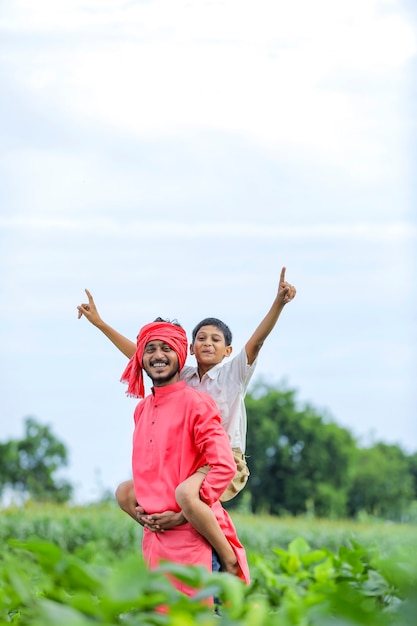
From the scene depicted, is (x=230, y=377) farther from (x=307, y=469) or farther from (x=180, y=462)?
(x=307, y=469)

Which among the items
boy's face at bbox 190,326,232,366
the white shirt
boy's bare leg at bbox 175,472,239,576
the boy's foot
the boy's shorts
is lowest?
the boy's foot

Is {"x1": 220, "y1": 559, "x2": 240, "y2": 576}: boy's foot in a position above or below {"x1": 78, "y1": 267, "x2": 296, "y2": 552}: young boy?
below

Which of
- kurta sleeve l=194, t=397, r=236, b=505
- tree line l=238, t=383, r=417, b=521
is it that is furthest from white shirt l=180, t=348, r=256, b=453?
tree line l=238, t=383, r=417, b=521

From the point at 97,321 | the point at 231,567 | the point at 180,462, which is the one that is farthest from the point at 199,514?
the point at 97,321

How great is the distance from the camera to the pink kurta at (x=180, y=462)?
3803 mm

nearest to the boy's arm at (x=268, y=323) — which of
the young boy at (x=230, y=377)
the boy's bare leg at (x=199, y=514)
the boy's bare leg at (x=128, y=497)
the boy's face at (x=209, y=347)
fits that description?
the young boy at (x=230, y=377)

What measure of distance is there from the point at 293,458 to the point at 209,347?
1127 inches

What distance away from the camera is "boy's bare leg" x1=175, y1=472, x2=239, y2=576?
374 cm

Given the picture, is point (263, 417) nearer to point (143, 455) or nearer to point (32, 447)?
point (32, 447)

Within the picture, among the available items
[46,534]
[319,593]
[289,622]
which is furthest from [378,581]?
[46,534]

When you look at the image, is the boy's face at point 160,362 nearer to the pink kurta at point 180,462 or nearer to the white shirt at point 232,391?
the pink kurta at point 180,462

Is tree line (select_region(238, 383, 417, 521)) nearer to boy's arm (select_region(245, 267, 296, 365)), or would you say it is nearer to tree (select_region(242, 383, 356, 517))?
tree (select_region(242, 383, 356, 517))

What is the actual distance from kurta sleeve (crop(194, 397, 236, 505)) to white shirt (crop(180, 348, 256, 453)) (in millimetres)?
287

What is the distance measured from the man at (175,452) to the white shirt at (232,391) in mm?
165
